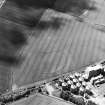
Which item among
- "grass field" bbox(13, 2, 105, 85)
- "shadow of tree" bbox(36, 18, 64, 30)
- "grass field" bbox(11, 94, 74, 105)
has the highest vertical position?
"shadow of tree" bbox(36, 18, 64, 30)

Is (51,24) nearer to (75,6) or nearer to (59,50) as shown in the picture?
(59,50)

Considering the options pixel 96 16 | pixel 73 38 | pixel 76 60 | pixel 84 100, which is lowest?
pixel 84 100

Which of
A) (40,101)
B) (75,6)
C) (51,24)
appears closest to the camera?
(40,101)

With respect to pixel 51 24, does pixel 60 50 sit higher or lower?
lower

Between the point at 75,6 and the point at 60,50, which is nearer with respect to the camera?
the point at 60,50

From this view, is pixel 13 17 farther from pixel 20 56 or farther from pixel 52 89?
pixel 52 89

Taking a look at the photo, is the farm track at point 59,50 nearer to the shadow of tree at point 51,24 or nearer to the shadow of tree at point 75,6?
the shadow of tree at point 51,24

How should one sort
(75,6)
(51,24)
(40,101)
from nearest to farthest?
(40,101)
(51,24)
(75,6)

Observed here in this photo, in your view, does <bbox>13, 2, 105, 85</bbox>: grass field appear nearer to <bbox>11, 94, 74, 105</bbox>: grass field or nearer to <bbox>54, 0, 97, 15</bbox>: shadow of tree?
<bbox>54, 0, 97, 15</bbox>: shadow of tree

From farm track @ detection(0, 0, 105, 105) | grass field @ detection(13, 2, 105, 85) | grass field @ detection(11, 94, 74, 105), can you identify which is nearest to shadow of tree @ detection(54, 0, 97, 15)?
farm track @ detection(0, 0, 105, 105)

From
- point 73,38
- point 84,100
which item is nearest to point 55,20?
point 73,38

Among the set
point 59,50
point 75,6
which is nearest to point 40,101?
point 59,50
